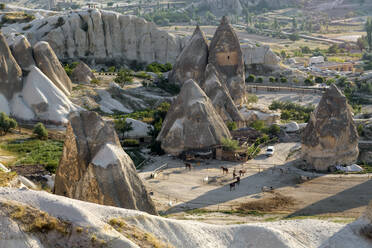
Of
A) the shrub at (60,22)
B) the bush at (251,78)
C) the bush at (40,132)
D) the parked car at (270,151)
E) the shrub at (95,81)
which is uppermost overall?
the shrub at (60,22)

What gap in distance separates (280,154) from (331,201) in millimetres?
13037

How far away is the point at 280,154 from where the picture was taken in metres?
49.3

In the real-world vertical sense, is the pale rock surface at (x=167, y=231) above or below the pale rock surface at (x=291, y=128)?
above

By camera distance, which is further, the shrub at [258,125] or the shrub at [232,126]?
the shrub at [258,125]

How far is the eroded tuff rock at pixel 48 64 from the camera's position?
5528 centimetres

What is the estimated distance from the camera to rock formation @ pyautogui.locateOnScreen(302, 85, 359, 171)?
145 ft

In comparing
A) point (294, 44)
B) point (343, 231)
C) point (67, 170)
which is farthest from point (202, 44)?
point (294, 44)

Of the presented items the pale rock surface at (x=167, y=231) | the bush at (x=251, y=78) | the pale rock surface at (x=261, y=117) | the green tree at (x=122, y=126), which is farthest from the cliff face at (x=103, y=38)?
the pale rock surface at (x=167, y=231)

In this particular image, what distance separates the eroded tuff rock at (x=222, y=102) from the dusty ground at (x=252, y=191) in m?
10.5

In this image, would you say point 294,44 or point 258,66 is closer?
point 258,66

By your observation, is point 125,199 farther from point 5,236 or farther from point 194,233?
point 5,236

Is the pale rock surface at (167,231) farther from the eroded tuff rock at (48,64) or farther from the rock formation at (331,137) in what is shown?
the eroded tuff rock at (48,64)

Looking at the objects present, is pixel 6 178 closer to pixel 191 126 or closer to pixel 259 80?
pixel 191 126

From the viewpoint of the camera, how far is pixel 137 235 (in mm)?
19375
